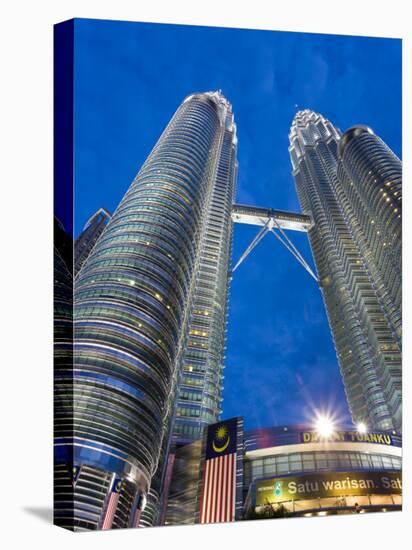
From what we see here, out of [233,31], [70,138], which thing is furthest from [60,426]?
[233,31]

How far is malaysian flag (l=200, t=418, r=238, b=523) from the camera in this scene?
49.8m

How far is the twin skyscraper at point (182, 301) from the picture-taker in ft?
138

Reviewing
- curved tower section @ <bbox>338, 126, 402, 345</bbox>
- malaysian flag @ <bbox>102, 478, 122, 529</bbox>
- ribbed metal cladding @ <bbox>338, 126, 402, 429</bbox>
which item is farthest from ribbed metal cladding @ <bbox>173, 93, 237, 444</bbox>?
malaysian flag @ <bbox>102, 478, 122, 529</bbox>

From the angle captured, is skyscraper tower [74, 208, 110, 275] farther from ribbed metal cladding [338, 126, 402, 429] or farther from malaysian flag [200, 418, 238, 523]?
malaysian flag [200, 418, 238, 523]

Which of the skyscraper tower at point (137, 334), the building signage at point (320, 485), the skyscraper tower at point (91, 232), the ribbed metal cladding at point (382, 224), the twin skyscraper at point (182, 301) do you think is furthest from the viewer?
the skyscraper tower at point (91, 232)

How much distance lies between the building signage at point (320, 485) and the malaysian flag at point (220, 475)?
9.66ft

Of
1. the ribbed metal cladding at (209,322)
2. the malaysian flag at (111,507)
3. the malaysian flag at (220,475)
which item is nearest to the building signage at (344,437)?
the malaysian flag at (220,475)

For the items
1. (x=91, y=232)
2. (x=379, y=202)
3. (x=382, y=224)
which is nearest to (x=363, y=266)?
(x=382, y=224)

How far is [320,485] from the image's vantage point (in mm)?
47531

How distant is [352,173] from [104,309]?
63.3m

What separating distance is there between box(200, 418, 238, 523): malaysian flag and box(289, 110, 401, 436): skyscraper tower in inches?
1145

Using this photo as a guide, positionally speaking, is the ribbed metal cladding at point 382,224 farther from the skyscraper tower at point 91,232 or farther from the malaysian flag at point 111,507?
the skyscraper tower at point 91,232

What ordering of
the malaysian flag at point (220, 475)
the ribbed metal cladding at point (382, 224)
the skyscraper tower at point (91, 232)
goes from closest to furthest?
the malaysian flag at point (220, 475)
the ribbed metal cladding at point (382, 224)
the skyscraper tower at point (91, 232)

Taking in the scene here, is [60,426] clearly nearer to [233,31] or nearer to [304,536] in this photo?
[304,536]
